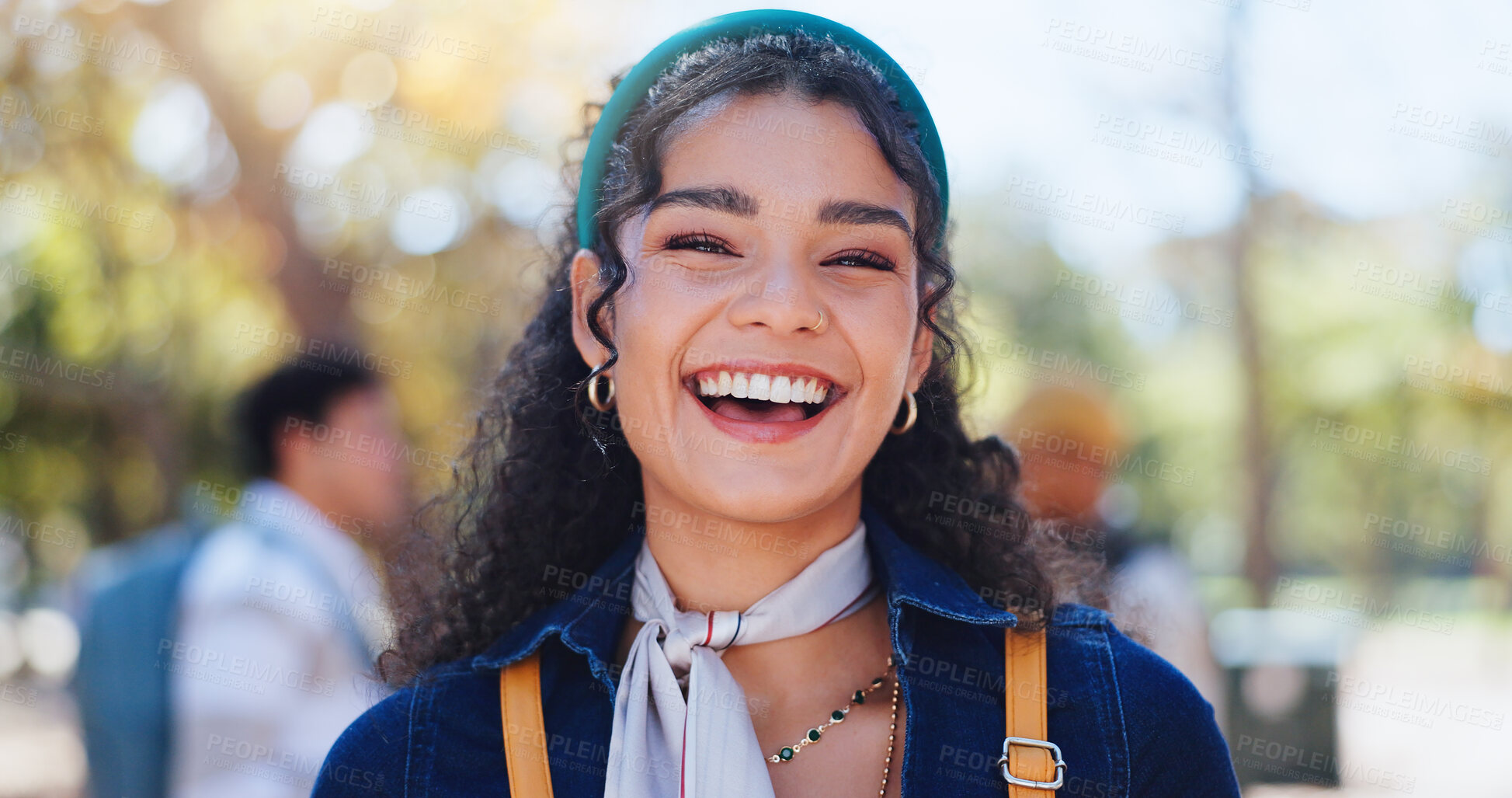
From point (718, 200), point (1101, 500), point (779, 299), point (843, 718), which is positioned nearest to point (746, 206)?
point (718, 200)

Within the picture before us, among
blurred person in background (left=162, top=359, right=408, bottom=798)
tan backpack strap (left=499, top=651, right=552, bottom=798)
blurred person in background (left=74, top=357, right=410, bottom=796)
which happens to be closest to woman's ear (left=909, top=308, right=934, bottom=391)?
tan backpack strap (left=499, top=651, right=552, bottom=798)

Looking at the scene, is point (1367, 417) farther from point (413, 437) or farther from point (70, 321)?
point (70, 321)

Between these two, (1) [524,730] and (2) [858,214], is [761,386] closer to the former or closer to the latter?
(2) [858,214]

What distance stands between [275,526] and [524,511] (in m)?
1.73

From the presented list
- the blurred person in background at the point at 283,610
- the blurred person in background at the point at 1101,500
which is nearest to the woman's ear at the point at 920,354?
the blurred person in background at the point at 283,610

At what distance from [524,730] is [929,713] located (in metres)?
0.67

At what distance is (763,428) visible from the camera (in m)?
1.67

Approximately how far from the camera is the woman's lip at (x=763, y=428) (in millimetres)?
1661

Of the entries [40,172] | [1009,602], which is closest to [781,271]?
[1009,602]

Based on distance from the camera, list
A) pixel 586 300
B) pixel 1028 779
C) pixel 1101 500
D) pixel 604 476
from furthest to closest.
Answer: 1. pixel 1101 500
2. pixel 604 476
3. pixel 586 300
4. pixel 1028 779

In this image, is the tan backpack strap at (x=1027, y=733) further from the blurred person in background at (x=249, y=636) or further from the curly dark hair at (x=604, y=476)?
the blurred person in background at (x=249, y=636)

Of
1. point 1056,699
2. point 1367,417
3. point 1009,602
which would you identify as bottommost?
point 1056,699

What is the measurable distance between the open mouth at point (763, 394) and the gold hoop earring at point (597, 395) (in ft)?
0.76

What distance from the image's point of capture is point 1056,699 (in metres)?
1.69
